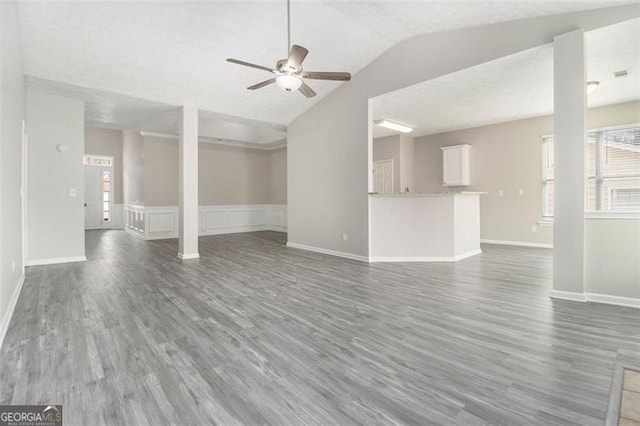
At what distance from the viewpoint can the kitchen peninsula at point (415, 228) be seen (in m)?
5.34

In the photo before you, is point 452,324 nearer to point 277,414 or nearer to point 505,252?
point 277,414

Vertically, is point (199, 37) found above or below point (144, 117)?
above

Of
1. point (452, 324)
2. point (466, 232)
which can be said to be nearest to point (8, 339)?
point (452, 324)

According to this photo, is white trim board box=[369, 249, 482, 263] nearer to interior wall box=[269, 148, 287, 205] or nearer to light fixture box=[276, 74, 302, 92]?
light fixture box=[276, 74, 302, 92]

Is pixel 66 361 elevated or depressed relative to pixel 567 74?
depressed

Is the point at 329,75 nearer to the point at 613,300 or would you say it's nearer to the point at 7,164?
the point at 7,164

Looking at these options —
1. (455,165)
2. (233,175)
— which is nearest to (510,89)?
(455,165)

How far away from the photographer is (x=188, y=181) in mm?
5750

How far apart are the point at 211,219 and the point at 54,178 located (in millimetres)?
4426

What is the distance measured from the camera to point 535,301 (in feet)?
10.6

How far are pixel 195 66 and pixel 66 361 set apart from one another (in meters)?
4.19

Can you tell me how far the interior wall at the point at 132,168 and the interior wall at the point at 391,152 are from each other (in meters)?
6.40

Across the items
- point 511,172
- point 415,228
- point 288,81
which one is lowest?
point 415,228

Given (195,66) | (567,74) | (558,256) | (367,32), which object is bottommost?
(558,256)
